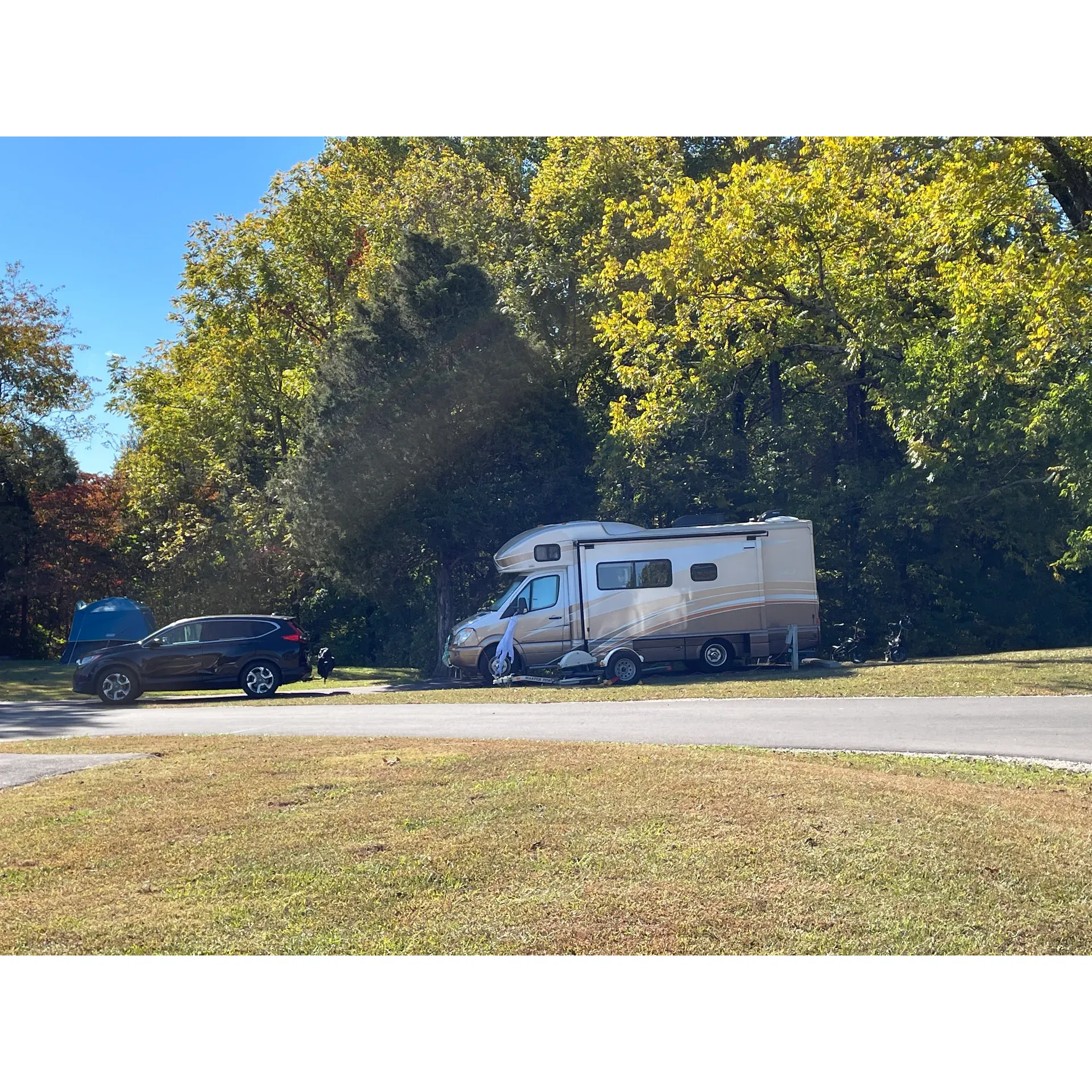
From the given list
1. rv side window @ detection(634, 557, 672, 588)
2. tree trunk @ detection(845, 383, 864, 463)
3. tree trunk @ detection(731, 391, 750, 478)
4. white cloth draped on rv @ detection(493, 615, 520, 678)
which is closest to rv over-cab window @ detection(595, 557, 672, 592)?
rv side window @ detection(634, 557, 672, 588)

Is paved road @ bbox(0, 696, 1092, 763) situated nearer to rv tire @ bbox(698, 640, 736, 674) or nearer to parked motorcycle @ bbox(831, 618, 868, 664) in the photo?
rv tire @ bbox(698, 640, 736, 674)

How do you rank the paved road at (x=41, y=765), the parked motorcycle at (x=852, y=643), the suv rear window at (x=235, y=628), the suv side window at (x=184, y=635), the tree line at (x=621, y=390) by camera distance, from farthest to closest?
the parked motorcycle at (x=852, y=643) → the tree line at (x=621, y=390) → the suv rear window at (x=235, y=628) → the suv side window at (x=184, y=635) → the paved road at (x=41, y=765)

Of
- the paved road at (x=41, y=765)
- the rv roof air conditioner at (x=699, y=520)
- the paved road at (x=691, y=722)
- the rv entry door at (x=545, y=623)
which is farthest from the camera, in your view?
the rv roof air conditioner at (x=699, y=520)

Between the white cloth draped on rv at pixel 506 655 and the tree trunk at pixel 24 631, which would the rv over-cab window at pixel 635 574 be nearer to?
the white cloth draped on rv at pixel 506 655

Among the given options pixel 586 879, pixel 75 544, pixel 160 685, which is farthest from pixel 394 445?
pixel 586 879

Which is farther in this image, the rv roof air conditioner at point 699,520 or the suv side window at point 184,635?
the rv roof air conditioner at point 699,520

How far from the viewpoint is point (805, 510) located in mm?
28469

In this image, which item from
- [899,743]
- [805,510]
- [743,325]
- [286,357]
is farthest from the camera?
[286,357]

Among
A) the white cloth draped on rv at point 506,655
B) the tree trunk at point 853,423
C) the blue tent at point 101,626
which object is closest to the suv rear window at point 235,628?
the white cloth draped on rv at point 506,655

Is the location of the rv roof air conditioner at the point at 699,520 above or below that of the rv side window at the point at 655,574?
above

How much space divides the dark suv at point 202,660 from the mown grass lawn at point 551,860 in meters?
11.7

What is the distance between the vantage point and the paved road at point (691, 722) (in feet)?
40.2

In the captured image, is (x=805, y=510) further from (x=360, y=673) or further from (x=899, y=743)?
(x=899, y=743)

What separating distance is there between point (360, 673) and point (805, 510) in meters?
12.7
